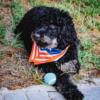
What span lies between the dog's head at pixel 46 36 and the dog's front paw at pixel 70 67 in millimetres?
294

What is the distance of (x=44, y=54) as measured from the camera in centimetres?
523

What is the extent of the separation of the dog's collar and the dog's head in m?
0.08

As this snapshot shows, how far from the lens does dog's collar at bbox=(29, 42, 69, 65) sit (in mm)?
5137

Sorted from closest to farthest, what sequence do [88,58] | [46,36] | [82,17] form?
1. [46,36]
2. [88,58]
3. [82,17]

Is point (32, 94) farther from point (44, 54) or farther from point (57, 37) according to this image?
point (57, 37)

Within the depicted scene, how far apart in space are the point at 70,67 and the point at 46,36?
0.52 m

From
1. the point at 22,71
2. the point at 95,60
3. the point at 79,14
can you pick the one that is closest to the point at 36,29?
the point at 22,71

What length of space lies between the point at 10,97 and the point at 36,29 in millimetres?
1164

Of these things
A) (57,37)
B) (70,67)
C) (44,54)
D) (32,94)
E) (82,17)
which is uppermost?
(82,17)

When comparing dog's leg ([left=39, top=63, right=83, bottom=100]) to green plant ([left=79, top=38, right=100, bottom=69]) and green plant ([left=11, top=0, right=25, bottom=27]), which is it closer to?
green plant ([left=79, top=38, right=100, bottom=69])

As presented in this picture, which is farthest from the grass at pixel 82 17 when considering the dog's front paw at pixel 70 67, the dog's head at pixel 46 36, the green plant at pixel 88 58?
the dog's head at pixel 46 36

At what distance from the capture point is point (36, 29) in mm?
5215

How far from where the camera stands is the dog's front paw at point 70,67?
509 centimetres

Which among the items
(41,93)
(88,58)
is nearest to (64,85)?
(41,93)
